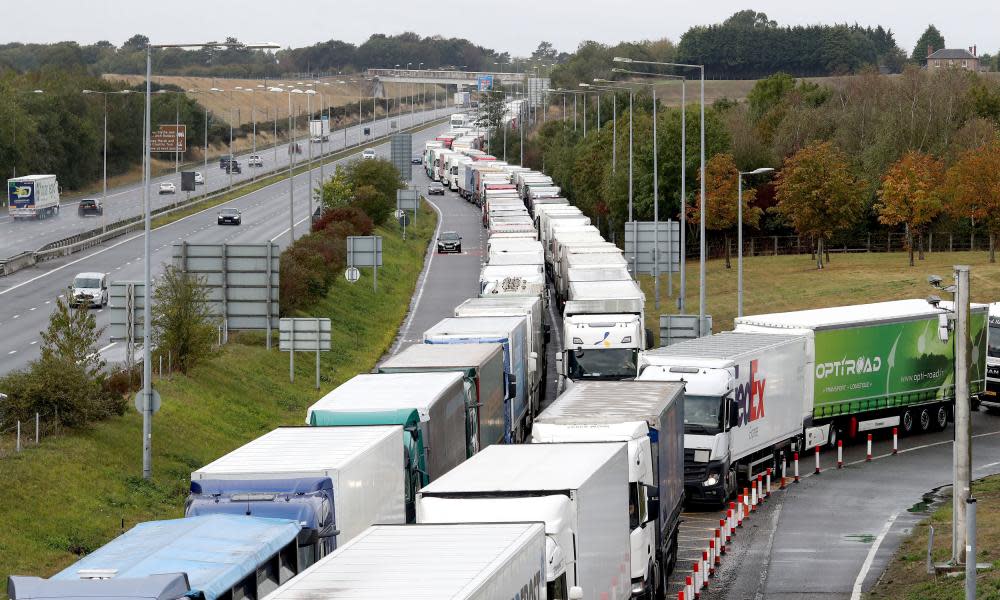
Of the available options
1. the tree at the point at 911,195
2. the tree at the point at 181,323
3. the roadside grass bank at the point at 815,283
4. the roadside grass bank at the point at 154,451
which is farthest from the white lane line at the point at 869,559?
the tree at the point at 911,195

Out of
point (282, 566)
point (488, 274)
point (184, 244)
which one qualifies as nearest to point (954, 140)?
point (488, 274)

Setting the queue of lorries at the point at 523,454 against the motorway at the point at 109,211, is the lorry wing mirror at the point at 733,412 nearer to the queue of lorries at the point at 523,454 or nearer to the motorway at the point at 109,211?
the queue of lorries at the point at 523,454

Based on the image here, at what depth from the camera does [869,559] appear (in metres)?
27.0

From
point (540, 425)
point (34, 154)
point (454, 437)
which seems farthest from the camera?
point (34, 154)

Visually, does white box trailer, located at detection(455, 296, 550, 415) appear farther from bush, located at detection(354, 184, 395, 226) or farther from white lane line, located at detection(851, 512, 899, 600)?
bush, located at detection(354, 184, 395, 226)

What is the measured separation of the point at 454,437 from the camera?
79.8 ft

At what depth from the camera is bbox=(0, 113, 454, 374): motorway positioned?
5378 cm

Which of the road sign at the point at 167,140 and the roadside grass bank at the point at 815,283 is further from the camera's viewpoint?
the road sign at the point at 167,140

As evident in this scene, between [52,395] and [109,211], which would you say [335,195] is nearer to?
[109,211]

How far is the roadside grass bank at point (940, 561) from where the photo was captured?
22.6m

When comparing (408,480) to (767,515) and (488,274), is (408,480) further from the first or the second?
(488,274)

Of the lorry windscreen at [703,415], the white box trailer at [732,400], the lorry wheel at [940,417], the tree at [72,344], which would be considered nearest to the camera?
the lorry windscreen at [703,415]

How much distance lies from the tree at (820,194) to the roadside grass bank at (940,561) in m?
48.2

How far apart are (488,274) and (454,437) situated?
27.9 metres
